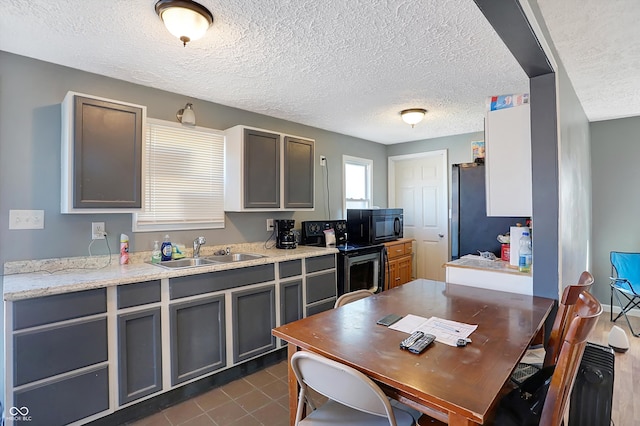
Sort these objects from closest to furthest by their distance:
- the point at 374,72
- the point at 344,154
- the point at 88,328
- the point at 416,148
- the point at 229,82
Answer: the point at 88,328
the point at 374,72
the point at 229,82
the point at 344,154
the point at 416,148

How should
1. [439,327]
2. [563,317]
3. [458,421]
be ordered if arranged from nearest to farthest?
[458,421]
[439,327]
[563,317]

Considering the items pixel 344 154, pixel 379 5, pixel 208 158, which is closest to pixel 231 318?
pixel 208 158

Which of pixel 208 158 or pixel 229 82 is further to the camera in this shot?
pixel 208 158

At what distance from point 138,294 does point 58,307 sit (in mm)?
393

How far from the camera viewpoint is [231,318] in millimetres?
2514

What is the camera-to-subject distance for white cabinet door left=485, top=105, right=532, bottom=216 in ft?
6.90

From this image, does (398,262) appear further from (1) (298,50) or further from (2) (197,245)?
(1) (298,50)

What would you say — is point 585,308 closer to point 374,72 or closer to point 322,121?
point 374,72

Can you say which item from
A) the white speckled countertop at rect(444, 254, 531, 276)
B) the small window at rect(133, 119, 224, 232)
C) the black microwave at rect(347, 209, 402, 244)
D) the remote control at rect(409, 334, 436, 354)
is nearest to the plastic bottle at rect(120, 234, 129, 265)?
the small window at rect(133, 119, 224, 232)

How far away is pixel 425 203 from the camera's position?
16.4 feet

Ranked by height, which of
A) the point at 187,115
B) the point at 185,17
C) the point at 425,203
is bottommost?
the point at 425,203

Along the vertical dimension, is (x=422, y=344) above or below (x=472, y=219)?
below

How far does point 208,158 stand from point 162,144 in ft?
1.39

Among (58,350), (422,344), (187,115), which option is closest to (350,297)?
(422,344)
